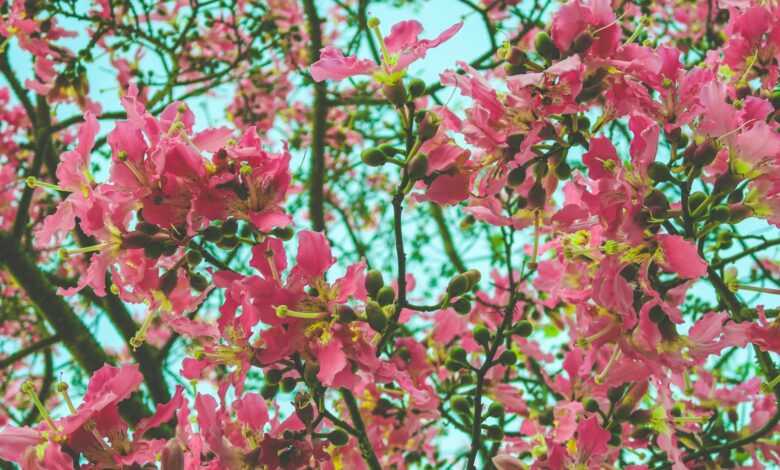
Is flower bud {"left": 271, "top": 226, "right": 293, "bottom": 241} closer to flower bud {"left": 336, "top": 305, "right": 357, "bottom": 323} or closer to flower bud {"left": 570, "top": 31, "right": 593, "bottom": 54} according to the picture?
flower bud {"left": 336, "top": 305, "right": 357, "bottom": 323}

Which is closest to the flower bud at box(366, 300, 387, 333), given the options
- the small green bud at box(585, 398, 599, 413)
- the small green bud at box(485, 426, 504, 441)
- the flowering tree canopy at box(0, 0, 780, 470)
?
the flowering tree canopy at box(0, 0, 780, 470)

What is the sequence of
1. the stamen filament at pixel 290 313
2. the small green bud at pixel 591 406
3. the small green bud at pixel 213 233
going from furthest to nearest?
1. the small green bud at pixel 591 406
2. the small green bud at pixel 213 233
3. the stamen filament at pixel 290 313

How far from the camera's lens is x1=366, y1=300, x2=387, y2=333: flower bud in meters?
1.58

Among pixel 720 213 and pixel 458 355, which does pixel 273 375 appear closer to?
pixel 458 355

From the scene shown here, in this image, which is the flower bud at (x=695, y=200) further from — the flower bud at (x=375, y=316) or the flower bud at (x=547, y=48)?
the flower bud at (x=375, y=316)

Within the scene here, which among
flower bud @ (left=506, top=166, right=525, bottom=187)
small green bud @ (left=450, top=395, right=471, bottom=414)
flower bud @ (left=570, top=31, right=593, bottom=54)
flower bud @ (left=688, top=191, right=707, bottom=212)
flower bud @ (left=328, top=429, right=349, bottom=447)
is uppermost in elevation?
flower bud @ (left=570, top=31, right=593, bottom=54)

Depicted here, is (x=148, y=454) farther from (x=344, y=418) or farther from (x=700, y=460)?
(x=700, y=460)

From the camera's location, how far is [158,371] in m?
3.23

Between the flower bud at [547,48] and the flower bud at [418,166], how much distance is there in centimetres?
41

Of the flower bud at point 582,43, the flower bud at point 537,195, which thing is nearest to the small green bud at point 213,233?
the flower bud at point 537,195

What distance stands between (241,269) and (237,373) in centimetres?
311

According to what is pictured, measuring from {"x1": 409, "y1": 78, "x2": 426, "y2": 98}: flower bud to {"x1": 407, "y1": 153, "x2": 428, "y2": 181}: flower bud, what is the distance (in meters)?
A: 0.15

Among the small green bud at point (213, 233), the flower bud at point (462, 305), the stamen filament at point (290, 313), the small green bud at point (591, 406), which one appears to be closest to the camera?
the stamen filament at point (290, 313)

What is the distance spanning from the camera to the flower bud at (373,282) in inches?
66.6
